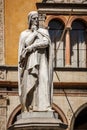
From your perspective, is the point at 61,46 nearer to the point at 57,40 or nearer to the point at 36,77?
the point at 57,40

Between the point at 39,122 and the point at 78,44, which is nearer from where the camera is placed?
the point at 39,122

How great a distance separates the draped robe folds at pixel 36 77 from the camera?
9.70 m

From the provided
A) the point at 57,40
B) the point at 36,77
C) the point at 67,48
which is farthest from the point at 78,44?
the point at 36,77

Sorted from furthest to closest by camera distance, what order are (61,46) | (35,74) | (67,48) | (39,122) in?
(61,46)
(67,48)
(35,74)
(39,122)

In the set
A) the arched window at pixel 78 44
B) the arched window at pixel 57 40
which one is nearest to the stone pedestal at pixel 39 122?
the arched window at pixel 57 40

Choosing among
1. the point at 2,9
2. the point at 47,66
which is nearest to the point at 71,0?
the point at 2,9

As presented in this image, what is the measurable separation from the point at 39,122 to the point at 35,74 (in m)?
0.79

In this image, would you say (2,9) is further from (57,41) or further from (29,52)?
(29,52)

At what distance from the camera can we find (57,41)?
25969 mm

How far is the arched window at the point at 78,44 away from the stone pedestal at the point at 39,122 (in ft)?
53.7

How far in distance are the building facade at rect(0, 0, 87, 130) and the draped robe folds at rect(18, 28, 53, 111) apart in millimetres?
14716

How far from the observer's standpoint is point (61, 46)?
2597cm

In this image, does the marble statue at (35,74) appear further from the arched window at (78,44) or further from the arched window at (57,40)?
the arched window at (78,44)

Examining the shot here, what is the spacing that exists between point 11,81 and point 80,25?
3757 millimetres
